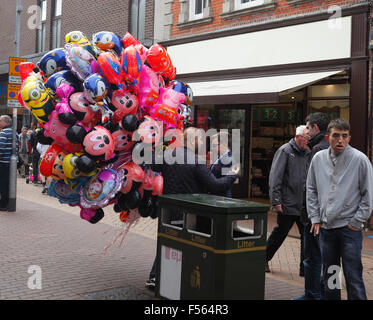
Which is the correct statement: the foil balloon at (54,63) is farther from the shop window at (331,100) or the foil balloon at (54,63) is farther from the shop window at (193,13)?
the shop window at (193,13)

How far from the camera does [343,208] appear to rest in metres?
4.52

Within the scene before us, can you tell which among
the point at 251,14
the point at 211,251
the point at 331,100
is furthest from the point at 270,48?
the point at 211,251

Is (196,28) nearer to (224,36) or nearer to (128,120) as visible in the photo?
(224,36)

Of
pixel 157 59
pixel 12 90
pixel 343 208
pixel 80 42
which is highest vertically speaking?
pixel 12 90

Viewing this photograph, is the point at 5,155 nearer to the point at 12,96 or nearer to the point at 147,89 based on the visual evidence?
the point at 12,96

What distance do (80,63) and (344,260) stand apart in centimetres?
303

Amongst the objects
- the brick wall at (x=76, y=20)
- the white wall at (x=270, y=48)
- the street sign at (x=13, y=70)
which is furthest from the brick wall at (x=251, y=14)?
the street sign at (x=13, y=70)

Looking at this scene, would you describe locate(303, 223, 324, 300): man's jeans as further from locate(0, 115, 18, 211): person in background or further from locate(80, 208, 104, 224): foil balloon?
locate(0, 115, 18, 211): person in background

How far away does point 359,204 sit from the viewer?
4.51 meters

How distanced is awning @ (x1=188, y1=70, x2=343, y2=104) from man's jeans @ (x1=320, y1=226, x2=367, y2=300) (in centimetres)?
582

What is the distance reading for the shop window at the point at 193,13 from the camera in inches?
534

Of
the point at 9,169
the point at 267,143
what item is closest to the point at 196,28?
the point at 267,143

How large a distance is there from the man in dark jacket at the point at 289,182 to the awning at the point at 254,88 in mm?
3904

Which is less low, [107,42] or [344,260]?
[107,42]
